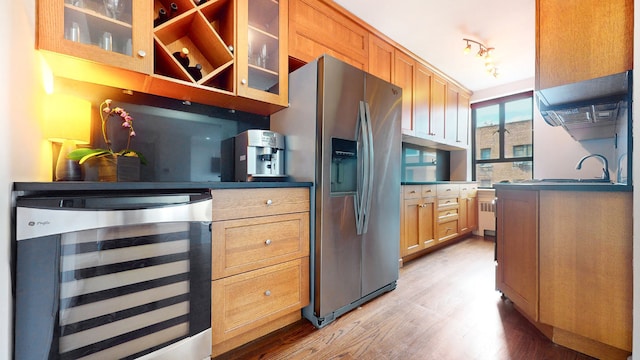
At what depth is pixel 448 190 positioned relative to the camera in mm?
3256

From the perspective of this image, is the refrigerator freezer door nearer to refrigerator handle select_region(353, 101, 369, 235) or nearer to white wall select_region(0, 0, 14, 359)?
refrigerator handle select_region(353, 101, 369, 235)

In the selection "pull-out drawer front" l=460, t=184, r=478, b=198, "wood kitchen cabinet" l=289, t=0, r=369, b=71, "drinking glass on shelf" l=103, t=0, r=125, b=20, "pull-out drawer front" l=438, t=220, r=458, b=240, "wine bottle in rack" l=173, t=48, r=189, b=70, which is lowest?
"pull-out drawer front" l=438, t=220, r=458, b=240

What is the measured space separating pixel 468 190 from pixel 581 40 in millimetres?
2637

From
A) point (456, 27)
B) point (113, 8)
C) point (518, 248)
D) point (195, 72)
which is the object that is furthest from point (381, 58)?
point (113, 8)

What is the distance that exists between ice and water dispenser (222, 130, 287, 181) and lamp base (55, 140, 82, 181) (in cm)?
84

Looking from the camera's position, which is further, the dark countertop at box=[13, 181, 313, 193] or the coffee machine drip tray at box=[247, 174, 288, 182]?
the coffee machine drip tray at box=[247, 174, 288, 182]

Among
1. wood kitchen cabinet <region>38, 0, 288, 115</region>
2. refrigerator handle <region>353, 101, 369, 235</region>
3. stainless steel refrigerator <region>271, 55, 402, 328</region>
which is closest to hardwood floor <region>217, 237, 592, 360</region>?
stainless steel refrigerator <region>271, 55, 402, 328</region>

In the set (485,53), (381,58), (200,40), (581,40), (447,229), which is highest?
(485,53)

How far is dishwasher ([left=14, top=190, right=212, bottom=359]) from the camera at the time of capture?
792 millimetres

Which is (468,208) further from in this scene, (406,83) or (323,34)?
(323,34)

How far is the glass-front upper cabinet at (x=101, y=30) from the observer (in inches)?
41.6

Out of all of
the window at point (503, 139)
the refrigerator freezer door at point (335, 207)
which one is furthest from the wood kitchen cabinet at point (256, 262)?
the window at point (503, 139)

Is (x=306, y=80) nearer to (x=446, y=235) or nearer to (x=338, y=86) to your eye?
(x=338, y=86)

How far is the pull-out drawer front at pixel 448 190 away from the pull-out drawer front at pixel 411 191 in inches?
19.0
